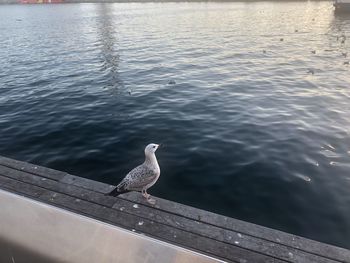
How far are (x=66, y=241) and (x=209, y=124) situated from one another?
12597 millimetres

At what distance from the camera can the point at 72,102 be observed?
18156 mm

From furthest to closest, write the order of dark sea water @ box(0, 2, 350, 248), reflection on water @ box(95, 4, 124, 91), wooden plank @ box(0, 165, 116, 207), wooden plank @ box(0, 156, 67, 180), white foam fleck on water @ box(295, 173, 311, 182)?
reflection on water @ box(95, 4, 124, 91)
white foam fleck on water @ box(295, 173, 311, 182)
dark sea water @ box(0, 2, 350, 248)
wooden plank @ box(0, 156, 67, 180)
wooden plank @ box(0, 165, 116, 207)

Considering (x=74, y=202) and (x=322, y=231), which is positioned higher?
(x=74, y=202)

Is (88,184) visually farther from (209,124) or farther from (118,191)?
(209,124)

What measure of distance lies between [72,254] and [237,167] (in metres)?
9.22

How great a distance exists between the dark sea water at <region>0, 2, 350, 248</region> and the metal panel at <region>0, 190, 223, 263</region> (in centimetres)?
698

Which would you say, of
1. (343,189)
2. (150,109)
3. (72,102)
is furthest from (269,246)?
(72,102)

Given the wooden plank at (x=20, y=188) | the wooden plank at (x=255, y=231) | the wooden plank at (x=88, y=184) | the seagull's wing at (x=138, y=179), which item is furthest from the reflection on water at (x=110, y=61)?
the wooden plank at (x=255, y=231)

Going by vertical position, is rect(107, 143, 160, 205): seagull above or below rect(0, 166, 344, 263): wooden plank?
above

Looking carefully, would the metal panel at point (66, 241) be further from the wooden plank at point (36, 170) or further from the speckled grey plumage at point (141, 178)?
the wooden plank at point (36, 170)

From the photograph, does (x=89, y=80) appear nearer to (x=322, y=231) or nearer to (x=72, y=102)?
(x=72, y=102)

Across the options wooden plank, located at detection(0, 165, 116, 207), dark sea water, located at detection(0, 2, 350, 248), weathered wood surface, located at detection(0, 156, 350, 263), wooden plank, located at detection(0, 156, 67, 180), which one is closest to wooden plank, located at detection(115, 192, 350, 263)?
weathered wood surface, located at detection(0, 156, 350, 263)

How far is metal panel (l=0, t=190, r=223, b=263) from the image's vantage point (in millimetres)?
2082

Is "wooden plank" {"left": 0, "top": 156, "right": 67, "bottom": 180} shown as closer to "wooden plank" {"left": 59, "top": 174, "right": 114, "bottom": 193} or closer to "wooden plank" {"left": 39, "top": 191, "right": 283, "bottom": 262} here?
"wooden plank" {"left": 59, "top": 174, "right": 114, "bottom": 193}
